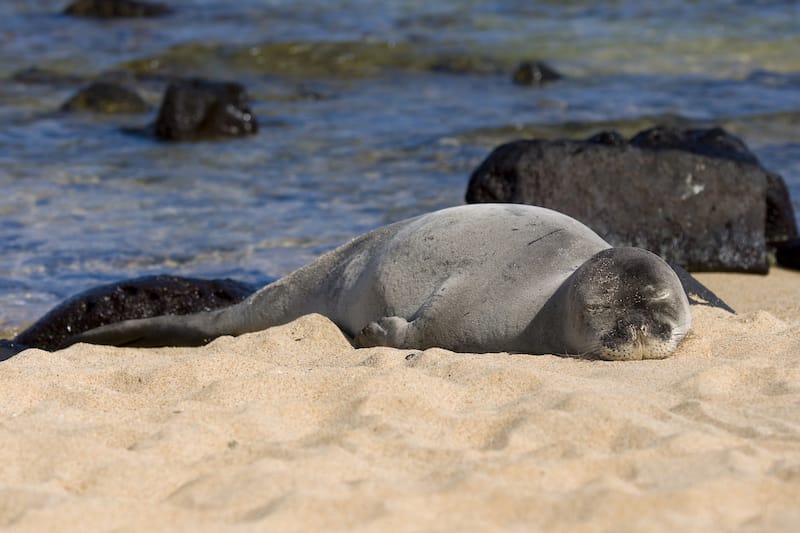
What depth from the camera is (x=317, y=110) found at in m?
13.6

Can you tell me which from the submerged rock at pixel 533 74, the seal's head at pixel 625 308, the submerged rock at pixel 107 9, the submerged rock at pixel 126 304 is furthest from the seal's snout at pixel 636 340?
the submerged rock at pixel 107 9

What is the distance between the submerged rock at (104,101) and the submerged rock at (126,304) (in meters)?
7.49

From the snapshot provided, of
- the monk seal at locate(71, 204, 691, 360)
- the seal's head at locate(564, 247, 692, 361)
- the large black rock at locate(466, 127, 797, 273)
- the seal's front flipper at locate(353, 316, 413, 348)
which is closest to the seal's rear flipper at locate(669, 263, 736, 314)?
the monk seal at locate(71, 204, 691, 360)

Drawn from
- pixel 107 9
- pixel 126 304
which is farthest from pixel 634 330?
pixel 107 9

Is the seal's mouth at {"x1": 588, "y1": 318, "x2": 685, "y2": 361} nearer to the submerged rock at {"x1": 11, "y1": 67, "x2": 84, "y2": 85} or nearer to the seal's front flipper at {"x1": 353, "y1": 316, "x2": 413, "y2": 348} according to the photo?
the seal's front flipper at {"x1": 353, "y1": 316, "x2": 413, "y2": 348}

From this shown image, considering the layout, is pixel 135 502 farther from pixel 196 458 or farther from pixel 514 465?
pixel 514 465

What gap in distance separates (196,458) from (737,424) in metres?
1.60

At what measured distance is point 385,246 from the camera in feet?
17.9

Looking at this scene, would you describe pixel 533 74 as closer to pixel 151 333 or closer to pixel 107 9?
pixel 107 9

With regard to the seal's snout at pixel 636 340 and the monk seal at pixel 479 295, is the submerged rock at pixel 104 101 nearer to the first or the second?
the monk seal at pixel 479 295

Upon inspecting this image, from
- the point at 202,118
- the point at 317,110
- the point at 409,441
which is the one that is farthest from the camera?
the point at 317,110

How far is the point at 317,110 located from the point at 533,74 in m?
3.07

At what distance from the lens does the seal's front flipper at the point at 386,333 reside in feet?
16.5

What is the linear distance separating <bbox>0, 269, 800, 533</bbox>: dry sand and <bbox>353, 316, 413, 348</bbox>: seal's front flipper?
0.47 ft
